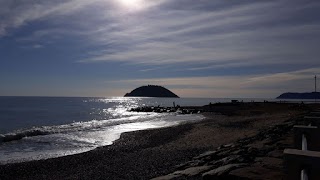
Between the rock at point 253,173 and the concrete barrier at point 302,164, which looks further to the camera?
the rock at point 253,173

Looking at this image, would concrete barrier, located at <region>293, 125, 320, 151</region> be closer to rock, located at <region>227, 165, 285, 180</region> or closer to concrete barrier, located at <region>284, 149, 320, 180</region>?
concrete barrier, located at <region>284, 149, 320, 180</region>

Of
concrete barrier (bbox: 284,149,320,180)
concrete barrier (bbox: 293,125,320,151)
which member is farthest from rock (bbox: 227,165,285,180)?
concrete barrier (bbox: 284,149,320,180)

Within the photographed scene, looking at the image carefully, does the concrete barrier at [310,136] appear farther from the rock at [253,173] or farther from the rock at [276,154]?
the rock at [276,154]

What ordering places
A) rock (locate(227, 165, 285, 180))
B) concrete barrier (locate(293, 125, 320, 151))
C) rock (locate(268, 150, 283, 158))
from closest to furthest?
1. concrete barrier (locate(293, 125, 320, 151))
2. rock (locate(227, 165, 285, 180))
3. rock (locate(268, 150, 283, 158))

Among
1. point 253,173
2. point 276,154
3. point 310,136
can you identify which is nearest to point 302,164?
point 310,136

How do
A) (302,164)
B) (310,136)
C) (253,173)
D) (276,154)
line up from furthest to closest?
(276,154), (253,173), (310,136), (302,164)

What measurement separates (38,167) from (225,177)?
36.9 feet

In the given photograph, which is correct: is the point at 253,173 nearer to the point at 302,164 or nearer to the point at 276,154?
the point at 276,154

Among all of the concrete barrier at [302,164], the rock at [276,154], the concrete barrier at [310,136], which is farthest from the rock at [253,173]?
the concrete barrier at [302,164]

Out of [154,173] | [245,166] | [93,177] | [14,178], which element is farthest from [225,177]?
[14,178]

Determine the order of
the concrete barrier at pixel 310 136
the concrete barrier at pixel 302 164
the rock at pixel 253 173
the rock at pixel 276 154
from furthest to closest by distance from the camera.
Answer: the rock at pixel 276 154, the rock at pixel 253 173, the concrete barrier at pixel 310 136, the concrete barrier at pixel 302 164

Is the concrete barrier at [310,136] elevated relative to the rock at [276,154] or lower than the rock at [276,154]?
elevated

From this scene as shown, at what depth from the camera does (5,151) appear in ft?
71.2

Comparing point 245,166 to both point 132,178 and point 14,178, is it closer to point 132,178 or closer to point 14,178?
point 132,178
